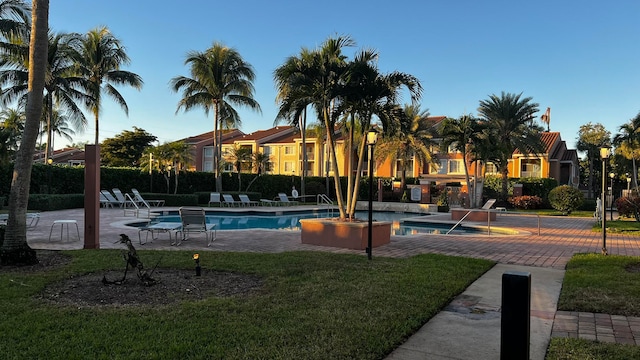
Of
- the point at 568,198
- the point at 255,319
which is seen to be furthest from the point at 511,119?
the point at 255,319

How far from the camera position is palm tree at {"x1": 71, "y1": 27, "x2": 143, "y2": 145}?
2631cm

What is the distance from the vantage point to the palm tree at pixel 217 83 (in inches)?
1129

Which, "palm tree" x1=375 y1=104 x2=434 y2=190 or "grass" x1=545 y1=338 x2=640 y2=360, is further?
"palm tree" x1=375 y1=104 x2=434 y2=190

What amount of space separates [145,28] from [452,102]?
2283 cm

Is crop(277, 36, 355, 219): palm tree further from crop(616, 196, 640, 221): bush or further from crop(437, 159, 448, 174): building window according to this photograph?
crop(437, 159, 448, 174): building window

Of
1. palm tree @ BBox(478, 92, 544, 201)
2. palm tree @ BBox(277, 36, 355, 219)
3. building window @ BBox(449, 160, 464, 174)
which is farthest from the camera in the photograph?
building window @ BBox(449, 160, 464, 174)

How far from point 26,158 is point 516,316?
714 cm

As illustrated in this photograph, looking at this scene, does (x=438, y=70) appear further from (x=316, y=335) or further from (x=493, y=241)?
(x=316, y=335)

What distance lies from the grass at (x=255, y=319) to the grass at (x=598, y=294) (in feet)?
4.05

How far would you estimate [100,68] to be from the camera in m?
27.1

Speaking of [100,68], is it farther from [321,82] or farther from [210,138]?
[210,138]

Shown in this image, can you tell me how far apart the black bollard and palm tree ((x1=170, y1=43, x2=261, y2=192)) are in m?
27.0

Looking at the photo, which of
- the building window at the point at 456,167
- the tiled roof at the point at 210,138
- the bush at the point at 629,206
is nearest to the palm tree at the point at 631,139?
the building window at the point at 456,167

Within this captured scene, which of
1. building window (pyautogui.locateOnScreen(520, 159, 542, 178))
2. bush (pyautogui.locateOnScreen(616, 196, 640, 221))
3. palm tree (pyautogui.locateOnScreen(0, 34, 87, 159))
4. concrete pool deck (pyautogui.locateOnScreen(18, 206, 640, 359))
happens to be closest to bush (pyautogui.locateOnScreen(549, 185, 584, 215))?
bush (pyautogui.locateOnScreen(616, 196, 640, 221))
